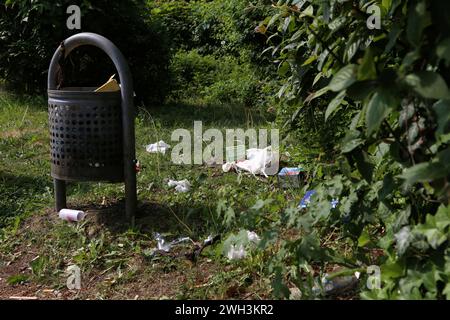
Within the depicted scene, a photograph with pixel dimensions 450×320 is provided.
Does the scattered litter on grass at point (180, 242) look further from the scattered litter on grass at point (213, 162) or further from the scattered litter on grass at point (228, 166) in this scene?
the scattered litter on grass at point (213, 162)

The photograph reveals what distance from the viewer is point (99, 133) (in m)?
3.65

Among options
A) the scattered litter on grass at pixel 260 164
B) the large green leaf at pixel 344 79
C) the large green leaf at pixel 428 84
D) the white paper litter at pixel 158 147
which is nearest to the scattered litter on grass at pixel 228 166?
the scattered litter on grass at pixel 260 164

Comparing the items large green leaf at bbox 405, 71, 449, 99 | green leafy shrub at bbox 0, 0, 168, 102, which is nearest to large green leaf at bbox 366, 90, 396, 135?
large green leaf at bbox 405, 71, 449, 99

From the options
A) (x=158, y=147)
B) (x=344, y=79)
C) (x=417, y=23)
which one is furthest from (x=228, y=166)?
(x=417, y=23)

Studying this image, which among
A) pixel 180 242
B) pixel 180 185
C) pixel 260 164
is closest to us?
pixel 180 242

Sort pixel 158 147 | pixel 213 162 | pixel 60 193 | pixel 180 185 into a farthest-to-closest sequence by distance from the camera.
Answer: pixel 158 147 < pixel 213 162 < pixel 180 185 < pixel 60 193

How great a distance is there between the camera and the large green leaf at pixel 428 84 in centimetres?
157

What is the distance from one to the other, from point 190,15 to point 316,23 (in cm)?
1091

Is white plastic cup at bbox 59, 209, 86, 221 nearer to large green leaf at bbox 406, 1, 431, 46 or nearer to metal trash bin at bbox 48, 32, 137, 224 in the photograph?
metal trash bin at bbox 48, 32, 137, 224

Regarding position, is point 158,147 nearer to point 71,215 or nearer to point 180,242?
point 71,215

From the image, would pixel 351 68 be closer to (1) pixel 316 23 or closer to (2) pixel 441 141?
(2) pixel 441 141

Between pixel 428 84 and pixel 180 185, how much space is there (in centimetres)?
294

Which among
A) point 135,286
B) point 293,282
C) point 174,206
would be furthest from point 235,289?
point 174,206

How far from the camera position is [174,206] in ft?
13.0
